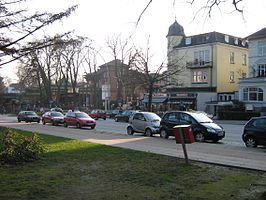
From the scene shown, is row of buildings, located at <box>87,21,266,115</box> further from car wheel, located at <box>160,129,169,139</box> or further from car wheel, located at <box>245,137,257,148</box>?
car wheel, located at <box>245,137,257,148</box>

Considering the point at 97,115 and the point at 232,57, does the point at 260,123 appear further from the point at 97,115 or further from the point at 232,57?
the point at 232,57

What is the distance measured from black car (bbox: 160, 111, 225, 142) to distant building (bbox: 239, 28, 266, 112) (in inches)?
1106

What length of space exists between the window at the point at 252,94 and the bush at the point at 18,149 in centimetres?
4072

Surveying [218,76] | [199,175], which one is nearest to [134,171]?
[199,175]

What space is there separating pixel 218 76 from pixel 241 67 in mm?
8231

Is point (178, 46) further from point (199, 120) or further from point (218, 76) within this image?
point (199, 120)

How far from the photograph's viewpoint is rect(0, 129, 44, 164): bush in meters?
9.09

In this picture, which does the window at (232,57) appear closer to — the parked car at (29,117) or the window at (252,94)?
the window at (252,94)

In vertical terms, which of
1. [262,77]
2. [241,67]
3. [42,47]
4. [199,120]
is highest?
[241,67]

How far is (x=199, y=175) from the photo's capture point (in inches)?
307

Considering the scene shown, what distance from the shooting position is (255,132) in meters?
14.5

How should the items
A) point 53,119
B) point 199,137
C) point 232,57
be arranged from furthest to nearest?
point 232,57
point 53,119
point 199,137

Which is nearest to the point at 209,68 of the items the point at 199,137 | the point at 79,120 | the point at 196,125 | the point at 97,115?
the point at 97,115

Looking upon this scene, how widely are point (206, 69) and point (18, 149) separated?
51.8 m
